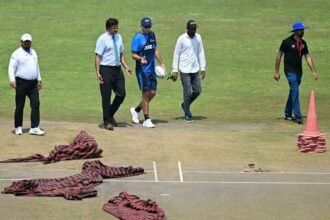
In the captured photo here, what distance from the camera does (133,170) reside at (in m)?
14.4

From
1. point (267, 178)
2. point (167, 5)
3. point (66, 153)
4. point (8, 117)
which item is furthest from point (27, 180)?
point (167, 5)

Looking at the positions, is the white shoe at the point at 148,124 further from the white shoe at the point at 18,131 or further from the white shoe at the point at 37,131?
the white shoe at the point at 18,131

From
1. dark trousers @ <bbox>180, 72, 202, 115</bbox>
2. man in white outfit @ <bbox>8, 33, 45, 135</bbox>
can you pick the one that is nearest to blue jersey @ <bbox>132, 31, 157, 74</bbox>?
dark trousers @ <bbox>180, 72, 202, 115</bbox>

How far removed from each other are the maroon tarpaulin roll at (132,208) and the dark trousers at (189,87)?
23.9ft

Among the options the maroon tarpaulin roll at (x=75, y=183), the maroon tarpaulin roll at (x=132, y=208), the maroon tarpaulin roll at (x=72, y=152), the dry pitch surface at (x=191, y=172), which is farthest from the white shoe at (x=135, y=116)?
the maroon tarpaulin roll at (x=132, y=208)

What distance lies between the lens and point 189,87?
1984 cm

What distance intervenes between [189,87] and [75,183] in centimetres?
681

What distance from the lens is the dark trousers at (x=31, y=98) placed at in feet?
56.3

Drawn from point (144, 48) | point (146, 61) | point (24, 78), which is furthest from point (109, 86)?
point (24, 78)

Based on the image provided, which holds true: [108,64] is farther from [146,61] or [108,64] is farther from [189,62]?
[189,62]

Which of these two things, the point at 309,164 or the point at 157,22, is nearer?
the point at 309,164

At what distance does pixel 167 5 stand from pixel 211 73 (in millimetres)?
9420

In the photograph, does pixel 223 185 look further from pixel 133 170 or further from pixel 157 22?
pixel 157 22

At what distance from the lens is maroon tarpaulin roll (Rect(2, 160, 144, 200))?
1294cm
